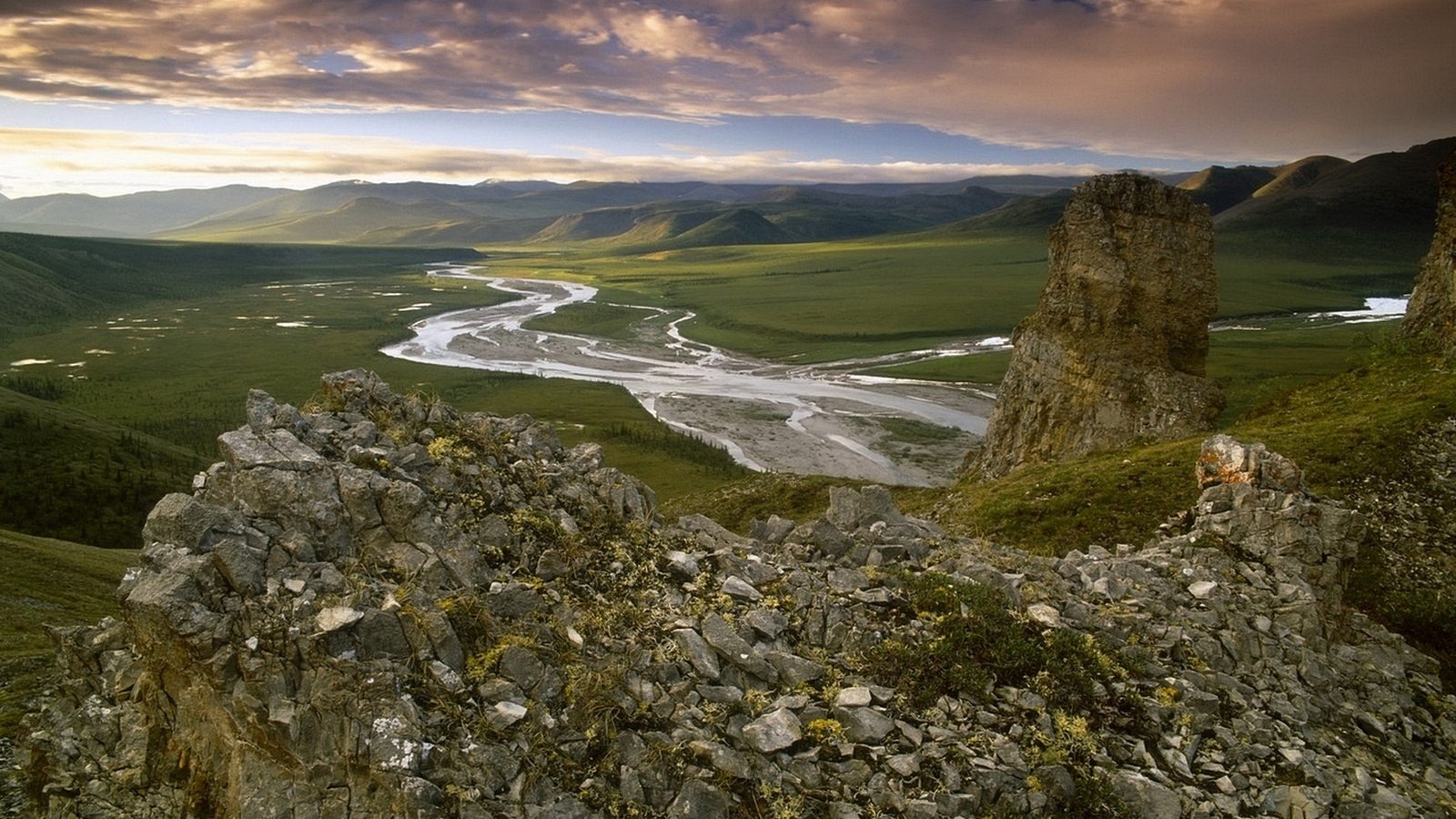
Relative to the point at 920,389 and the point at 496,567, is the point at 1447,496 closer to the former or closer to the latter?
the point at 496,567

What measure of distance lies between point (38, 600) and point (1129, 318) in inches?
2035

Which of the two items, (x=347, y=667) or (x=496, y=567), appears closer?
(x=347, y=667)

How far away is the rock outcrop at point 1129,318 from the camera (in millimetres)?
44969

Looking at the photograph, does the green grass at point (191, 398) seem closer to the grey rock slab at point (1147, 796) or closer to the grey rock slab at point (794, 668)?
the grey rock slab at point (794, 668)

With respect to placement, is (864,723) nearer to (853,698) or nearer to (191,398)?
(853,698)

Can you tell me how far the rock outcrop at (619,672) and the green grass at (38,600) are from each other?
523cm

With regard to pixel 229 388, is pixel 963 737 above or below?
above

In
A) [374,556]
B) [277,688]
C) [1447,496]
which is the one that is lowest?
[1447,496]

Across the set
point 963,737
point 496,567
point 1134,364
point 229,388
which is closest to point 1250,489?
A: point 963,737

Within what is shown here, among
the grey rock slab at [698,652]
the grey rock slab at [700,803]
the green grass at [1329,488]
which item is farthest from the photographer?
the green grass at [1329,488]

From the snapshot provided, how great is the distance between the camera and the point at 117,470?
6719 centimetres

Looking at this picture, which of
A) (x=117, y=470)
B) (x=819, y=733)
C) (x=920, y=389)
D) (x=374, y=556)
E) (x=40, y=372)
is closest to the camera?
(x=819, y=733)

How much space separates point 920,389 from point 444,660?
99618 millimetres

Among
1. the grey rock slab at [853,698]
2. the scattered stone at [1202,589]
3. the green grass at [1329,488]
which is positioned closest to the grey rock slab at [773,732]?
the grey rock slab at [853,698]
